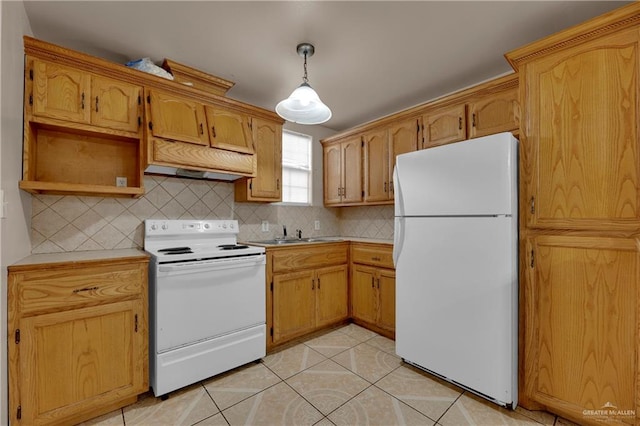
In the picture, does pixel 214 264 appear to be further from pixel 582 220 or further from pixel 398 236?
pixel 582 220

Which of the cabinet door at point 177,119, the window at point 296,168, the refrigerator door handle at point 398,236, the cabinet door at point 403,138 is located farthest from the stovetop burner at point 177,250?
the cabinet door at point 403,138

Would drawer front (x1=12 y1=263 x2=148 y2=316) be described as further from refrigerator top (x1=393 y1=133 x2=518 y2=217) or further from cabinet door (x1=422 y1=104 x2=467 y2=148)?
cabinet door (x1=422 y1=104 x2=467 y2=148)

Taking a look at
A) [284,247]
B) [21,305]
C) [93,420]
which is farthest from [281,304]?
[21,305]

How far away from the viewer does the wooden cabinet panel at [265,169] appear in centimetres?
276

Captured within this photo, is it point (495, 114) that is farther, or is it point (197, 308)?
point (495, 114)

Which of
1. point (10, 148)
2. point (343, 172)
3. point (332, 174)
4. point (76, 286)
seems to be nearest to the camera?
point (10, 148)

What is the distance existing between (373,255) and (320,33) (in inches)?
77.8

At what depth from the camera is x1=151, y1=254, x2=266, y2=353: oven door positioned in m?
1.85

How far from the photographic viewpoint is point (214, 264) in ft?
6.71

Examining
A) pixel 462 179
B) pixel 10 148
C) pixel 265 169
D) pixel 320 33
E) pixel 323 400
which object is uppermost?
pixel 320 33

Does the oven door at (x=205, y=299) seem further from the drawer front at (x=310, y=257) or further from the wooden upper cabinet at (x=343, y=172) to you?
the wooden upper cabinet at (x=343, y=172)

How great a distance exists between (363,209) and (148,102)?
253cm

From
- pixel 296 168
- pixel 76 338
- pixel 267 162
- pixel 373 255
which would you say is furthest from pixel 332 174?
pixel 76 338

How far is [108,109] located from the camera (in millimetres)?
1979
